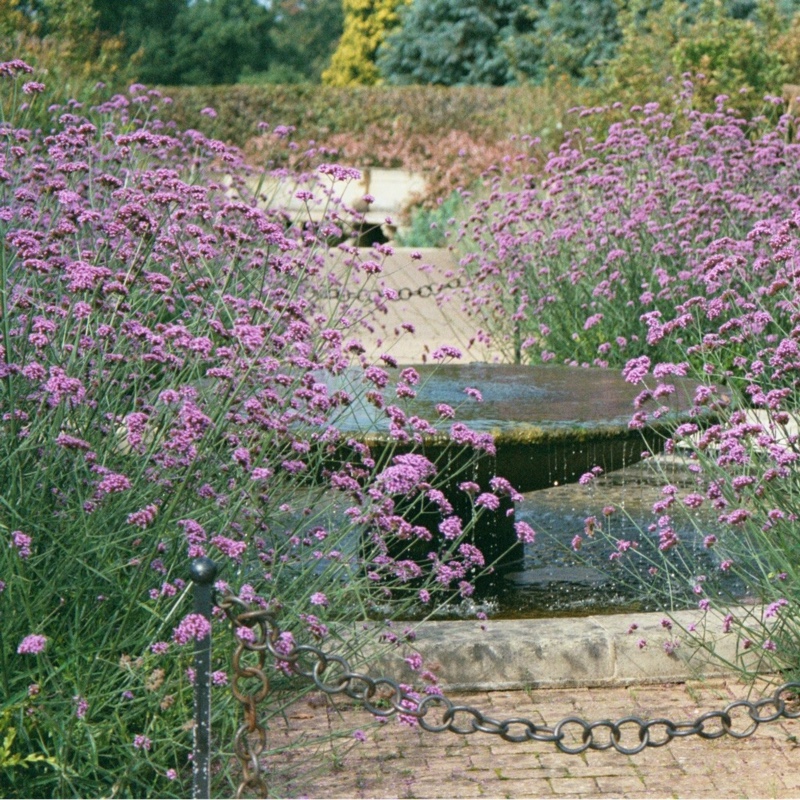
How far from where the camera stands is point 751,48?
1652cm

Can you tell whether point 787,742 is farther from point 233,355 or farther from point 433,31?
point 433,31

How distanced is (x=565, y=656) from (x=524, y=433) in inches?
45.3

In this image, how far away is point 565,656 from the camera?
15.5ft

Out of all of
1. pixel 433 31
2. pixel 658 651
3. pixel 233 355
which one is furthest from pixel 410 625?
pixel 433 31

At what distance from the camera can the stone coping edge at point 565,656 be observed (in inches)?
184

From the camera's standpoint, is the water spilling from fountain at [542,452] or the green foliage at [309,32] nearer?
the water spilling from fountain at [542,452]

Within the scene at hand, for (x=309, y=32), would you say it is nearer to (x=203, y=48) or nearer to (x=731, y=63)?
(x=203, y=48)

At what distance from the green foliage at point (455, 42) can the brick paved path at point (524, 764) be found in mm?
28589

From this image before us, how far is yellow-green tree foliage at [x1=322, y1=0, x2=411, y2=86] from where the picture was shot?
125ft

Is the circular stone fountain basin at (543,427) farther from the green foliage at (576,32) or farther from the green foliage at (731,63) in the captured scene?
the green foliage at (576,32)

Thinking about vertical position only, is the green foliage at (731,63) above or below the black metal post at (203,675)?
below

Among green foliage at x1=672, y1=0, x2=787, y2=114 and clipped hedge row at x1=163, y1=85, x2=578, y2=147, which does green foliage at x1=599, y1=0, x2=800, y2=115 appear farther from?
clipped hedge row at x1=163, y1=85, x2=578, y2=147

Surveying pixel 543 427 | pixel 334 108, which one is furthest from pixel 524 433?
pixel 334 108

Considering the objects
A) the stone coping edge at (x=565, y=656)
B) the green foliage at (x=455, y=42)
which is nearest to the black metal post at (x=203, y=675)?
the stone coping edge at (x=565, y=656)
